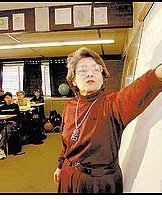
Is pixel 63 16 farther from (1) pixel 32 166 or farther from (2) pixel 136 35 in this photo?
(1) pixel 32 166

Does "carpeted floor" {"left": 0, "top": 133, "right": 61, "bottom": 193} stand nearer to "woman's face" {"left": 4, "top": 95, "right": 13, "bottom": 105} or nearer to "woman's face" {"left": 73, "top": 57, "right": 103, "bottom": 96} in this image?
"woman's face" {"left": 4, "top": 95, "right": 13, "bottom": 105}

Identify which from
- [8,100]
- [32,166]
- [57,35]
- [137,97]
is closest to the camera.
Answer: [137,97]

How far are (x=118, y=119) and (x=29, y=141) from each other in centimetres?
493

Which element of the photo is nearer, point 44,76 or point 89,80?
point 89,80

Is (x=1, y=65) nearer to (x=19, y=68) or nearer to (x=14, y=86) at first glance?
(x=19, y=68)

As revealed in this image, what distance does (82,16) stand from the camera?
310 centimetres

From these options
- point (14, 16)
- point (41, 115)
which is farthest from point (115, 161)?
point (41, 115)

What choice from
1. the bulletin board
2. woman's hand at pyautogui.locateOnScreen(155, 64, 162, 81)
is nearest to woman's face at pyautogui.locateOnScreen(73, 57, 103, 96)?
woman's hand at pyautogui.locateOnScreen(155, 64, 162, 81)

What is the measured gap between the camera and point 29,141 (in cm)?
609

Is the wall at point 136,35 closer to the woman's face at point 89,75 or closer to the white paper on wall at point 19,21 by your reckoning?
the woman's face at point 89,75

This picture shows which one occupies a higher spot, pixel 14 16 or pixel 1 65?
pixel 14 16

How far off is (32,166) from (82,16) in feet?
7.82

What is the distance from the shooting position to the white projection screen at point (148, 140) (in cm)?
124

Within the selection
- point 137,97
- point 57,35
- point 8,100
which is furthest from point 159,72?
point 8,100
